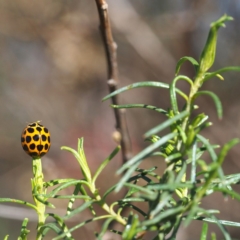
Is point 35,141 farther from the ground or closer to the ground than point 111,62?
closer to the ground

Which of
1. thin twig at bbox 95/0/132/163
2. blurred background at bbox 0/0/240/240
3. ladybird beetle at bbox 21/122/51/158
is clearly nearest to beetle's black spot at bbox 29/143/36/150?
ladybird beetle at bbox 21/122/51/158

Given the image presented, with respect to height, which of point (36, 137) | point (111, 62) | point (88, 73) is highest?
point (88, 73)

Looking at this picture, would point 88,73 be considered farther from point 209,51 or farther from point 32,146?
point 209,51

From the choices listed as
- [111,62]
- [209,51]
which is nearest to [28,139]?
[209,51]

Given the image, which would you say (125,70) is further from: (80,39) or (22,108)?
(22,108)

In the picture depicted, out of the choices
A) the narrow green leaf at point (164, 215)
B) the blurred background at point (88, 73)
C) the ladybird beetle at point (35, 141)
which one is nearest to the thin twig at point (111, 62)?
the ladybird beetle at point (35, 141)

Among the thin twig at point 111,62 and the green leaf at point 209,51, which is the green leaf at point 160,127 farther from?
the thin twig at point 111,62
